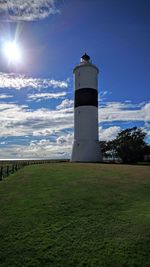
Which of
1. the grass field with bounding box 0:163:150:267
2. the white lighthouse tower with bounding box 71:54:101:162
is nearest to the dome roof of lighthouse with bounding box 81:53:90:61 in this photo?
the white lighthouse tower with bounding box 71:54:101:162

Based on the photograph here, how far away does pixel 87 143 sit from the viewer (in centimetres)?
4388

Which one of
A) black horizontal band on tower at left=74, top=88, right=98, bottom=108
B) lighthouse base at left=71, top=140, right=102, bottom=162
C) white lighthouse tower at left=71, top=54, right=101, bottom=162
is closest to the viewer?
lighthouse base at left=71, top=140, right=102, bottom=162

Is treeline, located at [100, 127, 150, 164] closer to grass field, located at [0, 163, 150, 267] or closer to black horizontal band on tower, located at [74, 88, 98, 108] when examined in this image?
black horizontal band on tower, located at [74, 88, 98, 108]

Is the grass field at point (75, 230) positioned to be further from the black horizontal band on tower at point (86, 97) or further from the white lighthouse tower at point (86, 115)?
the black horizontal band on tower at point (86, 97)

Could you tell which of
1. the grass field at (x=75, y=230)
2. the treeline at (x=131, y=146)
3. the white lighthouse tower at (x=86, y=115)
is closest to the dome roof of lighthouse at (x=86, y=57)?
the white lighthouse tower at (x=86, y=115)

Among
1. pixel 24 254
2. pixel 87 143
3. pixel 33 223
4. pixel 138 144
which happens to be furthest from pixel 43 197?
pixel 138 144

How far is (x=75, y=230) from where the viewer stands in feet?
25.0

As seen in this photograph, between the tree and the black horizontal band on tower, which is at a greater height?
the black horizontal band on tower

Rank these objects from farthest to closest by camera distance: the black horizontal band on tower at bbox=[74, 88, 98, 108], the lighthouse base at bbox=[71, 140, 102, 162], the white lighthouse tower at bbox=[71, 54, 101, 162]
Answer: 1. the black horizontal band on tower at bbox=[74, 88, 98, 108]
2. the white lighthouse tower at bbox=[71, 54, 101, 162]
3. the lighthouse base at bbox=[71, 140, 102, 162]

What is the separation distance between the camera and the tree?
145ft

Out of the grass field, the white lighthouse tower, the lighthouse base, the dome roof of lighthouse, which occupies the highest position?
the dome roof of lighthouse

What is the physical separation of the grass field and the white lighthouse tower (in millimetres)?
31690

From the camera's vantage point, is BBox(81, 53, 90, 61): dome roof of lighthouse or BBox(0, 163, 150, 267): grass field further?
BBox(81, 53, 90, 61): dome roof of lighthouse

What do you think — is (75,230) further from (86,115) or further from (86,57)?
(86,57)
